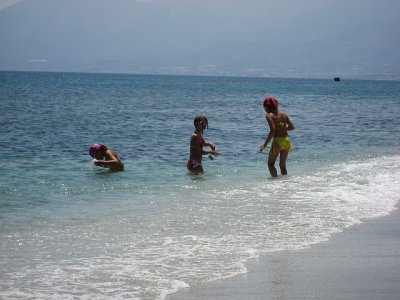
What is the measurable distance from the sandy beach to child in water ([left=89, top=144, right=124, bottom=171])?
7006 mm

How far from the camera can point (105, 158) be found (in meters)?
14.2

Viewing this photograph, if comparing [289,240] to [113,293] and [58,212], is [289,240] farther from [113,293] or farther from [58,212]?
[58,212]

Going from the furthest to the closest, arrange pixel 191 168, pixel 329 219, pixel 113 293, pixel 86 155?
pixel 86 155, pixel 191 168, pixel 329 219, pixel 113 293

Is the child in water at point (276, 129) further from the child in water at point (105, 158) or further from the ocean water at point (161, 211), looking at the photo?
the child in water at point (105, 158)

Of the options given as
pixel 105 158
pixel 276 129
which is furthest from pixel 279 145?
pixel 105 158

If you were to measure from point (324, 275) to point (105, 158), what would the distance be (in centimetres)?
856

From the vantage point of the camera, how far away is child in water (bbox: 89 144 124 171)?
13859 mm

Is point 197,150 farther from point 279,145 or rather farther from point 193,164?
point 279,145

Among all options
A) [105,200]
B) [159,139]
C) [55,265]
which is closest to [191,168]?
[105,200]

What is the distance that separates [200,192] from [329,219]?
295 centimetres

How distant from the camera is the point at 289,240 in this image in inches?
296

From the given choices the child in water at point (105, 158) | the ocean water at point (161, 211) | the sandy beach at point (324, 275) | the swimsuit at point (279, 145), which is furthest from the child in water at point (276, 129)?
the sandy beach at point (324, 275)

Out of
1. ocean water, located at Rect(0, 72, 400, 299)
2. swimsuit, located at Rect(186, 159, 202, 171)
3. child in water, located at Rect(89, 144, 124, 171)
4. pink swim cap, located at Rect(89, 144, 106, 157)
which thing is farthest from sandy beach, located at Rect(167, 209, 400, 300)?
pink swim cap, located at Rect(89, 144, 106, 157)

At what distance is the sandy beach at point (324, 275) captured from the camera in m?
5.66
